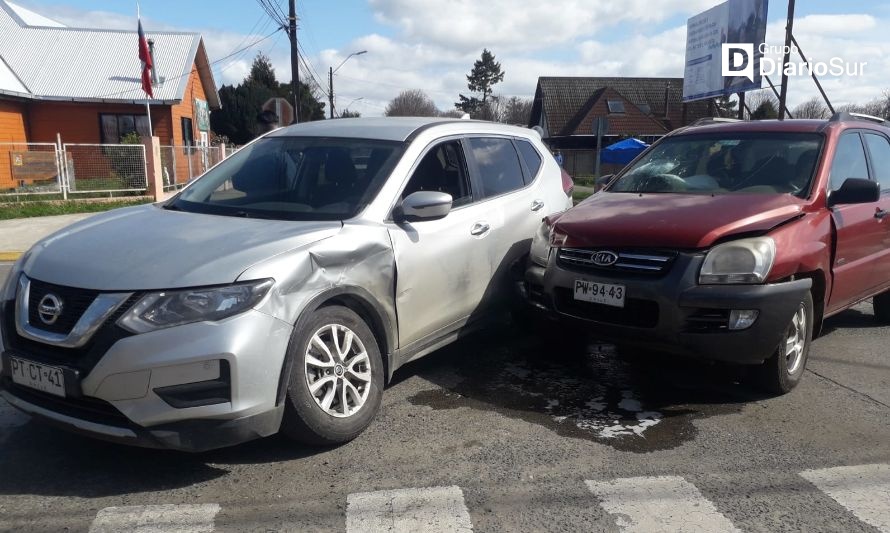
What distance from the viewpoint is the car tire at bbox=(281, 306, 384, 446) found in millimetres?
3443

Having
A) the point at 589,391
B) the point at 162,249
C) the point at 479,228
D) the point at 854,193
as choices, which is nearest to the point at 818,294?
the point at 854,193

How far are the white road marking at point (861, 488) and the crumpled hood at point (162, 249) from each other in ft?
9.22

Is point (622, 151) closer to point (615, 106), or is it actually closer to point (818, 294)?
point (615, 106)

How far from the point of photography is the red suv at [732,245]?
161 inches

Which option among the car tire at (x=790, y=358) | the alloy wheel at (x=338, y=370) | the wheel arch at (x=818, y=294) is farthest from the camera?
the wheel arch at (x=818, y=294)

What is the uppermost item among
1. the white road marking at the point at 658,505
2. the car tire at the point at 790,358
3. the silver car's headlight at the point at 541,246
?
the silver car's headlight at the point at 541,246

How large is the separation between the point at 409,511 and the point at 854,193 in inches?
148

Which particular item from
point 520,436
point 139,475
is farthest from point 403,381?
point 139,475

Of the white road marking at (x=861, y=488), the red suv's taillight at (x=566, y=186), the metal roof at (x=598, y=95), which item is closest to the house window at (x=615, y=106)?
the metal roof at (x=598, y=95)

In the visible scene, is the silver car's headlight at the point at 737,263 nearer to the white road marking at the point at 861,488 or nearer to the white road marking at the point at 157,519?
the white road marking at the point at 861,488

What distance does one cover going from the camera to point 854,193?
188 inches

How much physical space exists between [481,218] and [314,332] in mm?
1877

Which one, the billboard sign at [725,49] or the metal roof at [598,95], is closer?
the billboard sign at [725,49]

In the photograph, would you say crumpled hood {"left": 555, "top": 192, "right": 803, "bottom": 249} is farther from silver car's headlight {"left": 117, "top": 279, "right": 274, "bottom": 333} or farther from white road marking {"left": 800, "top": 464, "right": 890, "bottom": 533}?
silver car's headlight {"left": 117, "top": 279, "right": 274, "bottom": 333}
